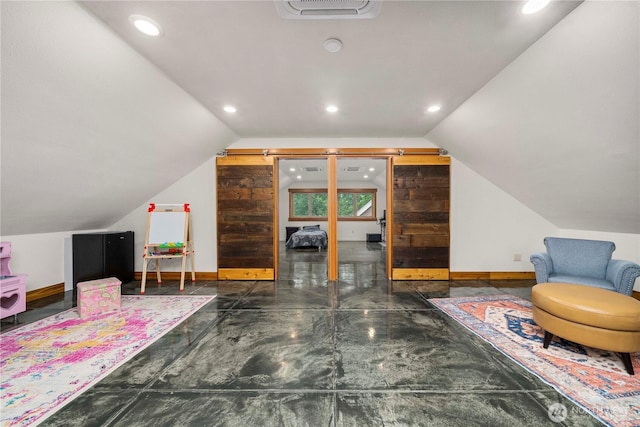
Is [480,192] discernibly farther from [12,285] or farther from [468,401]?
[12,285]

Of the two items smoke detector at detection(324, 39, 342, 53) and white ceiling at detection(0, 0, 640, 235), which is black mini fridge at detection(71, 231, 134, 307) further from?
smoke detector at detection(324, 39, 342, 53)

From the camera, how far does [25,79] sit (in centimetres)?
158

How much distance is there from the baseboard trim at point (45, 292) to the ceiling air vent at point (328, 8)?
447cm

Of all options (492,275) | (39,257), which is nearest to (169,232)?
(39,257)

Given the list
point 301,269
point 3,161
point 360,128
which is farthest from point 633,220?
point 3,161

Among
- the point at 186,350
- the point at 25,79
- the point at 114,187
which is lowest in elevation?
the point at 186,350

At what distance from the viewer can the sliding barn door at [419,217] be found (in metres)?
3.95

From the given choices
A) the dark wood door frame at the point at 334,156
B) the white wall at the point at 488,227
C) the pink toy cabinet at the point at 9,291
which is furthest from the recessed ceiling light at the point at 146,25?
the white wall at the point at 488,227

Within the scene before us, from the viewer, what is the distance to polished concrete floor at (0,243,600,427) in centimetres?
133

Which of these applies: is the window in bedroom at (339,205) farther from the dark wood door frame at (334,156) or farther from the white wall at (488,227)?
the white wall at (488,227)

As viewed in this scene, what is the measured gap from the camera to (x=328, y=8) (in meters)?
1.33

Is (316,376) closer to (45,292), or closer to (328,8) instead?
(328,8)

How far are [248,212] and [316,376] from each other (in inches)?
113

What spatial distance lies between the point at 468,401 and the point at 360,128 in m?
3.29
